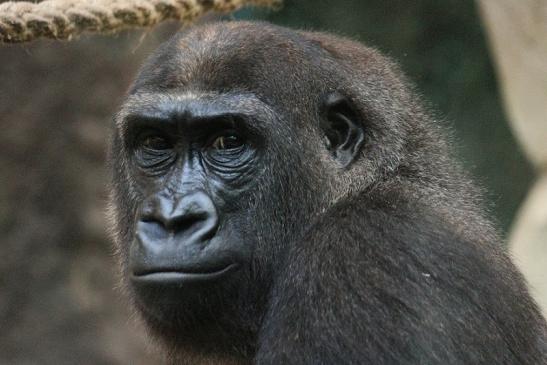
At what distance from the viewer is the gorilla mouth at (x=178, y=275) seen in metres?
3.89

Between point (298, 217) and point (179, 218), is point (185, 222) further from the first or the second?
point (298, 217)

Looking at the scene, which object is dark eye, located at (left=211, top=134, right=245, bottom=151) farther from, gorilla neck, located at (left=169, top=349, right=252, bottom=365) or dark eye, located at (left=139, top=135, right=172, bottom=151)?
gorilla neck, located at (left=169, top=349, right=252, bottom=365)

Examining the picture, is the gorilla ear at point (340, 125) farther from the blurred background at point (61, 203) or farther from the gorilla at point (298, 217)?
the blurred background at point (61, 203)

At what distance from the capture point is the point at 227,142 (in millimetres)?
4312

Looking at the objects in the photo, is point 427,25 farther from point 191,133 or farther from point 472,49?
point 191,133

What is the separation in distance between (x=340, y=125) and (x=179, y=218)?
942 mm

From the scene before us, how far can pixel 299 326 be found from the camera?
368 centimetres

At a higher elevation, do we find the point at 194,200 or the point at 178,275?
the point at 194,200

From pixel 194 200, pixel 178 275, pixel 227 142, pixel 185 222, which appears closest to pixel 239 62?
pixel 227 142

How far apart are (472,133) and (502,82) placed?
328cm

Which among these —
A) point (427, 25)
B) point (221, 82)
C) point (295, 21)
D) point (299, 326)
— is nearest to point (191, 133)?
point (221, 82)

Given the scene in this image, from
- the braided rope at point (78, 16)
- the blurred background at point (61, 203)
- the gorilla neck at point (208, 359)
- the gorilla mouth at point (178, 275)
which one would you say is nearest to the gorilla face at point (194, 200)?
the gorilla mouth at point (178, 275)

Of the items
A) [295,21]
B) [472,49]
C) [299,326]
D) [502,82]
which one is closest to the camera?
[299,326]

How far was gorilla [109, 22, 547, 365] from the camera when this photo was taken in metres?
3.64
